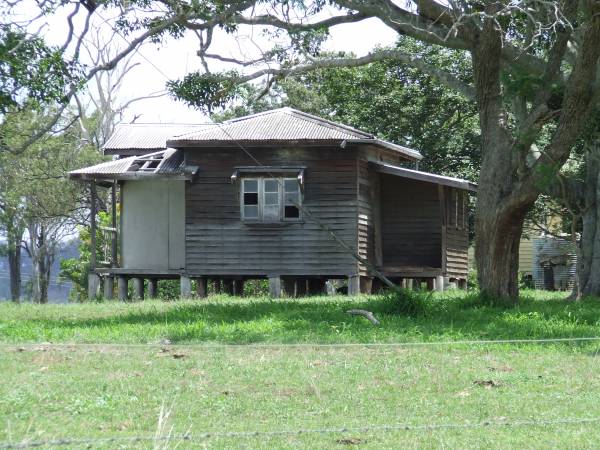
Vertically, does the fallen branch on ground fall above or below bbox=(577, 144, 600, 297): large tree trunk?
below

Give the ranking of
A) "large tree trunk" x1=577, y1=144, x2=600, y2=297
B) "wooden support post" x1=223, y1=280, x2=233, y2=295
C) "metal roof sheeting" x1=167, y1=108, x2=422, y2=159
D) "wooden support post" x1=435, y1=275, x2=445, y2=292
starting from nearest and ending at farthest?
"large tree trunk" x1=577, y1=144, x2=600, y2=297 → "metal roof sheeting" x1=167, y1=108, x2=422, y2=159 → "wooden support post" x1=435, y1=275, x2=445, y2=292 → "wooden support post" x1=223, y1=280, x2=233, y2=295

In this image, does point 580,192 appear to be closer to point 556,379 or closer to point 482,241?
point 482,241

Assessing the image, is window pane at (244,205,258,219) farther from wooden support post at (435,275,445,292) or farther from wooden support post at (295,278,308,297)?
wooden support post at (435,275,445,292)

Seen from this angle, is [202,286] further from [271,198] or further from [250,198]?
[271,198]

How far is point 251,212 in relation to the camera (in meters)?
26.6

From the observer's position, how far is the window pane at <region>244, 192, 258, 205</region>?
26.6m

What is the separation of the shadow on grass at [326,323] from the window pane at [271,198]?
7.83 m

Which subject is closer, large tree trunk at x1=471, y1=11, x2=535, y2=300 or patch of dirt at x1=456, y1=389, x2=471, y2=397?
patch of dirt at x1=456, y1=389, x2=471, y2=397

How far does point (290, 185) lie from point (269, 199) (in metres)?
0.64

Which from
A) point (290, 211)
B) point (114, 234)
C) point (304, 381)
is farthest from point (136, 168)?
point (304, 381)

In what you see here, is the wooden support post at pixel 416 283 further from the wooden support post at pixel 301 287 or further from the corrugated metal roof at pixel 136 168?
the corrugated metal roof at pixel 136 168

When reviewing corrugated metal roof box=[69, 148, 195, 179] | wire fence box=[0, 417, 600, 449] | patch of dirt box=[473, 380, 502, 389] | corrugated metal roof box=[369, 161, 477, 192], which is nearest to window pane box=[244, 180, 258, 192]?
corrugated metal roof box=[69, 148, 195, 179]

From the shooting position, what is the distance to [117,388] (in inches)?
400

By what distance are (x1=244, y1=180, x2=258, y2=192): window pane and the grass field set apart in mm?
9673
